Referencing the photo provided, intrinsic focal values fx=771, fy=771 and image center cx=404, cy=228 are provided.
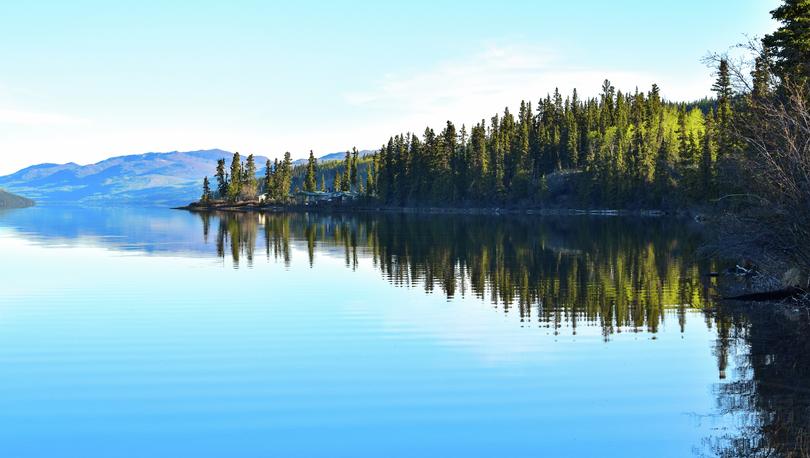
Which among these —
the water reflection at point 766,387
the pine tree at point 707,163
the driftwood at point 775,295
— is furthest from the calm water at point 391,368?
the pine tree at point 707,163

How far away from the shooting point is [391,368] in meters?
19.5

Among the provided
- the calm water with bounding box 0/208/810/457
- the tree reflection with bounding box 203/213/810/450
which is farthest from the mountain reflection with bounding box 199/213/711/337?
the calm water with bounding box 0/208/810/457

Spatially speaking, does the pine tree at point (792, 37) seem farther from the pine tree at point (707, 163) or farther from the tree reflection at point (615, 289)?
the pine tree at point (707, 163)

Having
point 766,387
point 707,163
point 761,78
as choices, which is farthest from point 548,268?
point 707,163

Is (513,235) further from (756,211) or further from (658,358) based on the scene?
(658,358)

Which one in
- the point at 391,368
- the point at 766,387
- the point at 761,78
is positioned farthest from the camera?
the point at 761,78

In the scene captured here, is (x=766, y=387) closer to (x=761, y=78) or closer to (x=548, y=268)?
(x=761, y=78)

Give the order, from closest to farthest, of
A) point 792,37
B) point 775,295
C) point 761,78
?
1. point 775,295
2. point 761,78
3. point 792,37

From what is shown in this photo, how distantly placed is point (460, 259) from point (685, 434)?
124ft

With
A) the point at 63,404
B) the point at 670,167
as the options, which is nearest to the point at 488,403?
the point at 63,404

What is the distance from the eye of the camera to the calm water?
13859 millimetres

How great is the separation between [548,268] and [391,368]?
2729 cm

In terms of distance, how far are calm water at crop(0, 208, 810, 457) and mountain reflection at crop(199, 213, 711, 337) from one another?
11.5 inches

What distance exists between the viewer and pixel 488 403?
16016mm
